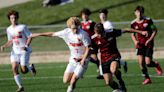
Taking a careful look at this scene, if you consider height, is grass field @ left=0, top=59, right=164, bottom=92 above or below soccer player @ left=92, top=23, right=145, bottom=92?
below

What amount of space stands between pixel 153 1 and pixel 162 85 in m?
20.3

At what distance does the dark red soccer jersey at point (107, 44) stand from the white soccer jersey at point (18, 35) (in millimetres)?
2982

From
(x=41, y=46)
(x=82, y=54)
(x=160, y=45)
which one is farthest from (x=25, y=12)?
(x=82, y=54)

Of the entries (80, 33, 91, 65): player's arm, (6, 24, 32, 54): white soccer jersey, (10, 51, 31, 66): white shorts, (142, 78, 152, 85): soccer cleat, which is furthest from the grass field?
(80, 33, 91, 65): player's arm

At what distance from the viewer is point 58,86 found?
Result: 17.8 meters

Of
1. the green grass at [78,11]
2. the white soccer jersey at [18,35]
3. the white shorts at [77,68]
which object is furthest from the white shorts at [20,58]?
the green grass at [78,11]

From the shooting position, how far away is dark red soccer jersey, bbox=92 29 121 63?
14711 mm

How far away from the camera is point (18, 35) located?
1720 cm

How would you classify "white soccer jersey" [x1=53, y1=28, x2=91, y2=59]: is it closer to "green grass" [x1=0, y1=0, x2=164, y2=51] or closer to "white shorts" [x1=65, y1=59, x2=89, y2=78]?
"white shorts" [x1=65, y1=59, x2=89, y2=78]

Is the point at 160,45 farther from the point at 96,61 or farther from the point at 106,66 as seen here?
the point at 106,66

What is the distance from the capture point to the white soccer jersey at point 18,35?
1717 centimetres

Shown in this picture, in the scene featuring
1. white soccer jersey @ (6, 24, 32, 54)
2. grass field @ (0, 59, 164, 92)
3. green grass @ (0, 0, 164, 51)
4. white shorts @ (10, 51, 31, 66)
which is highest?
white soccer jersey @ (6, 24, 32, 54)

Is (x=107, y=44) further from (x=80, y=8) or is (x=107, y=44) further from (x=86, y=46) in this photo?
(x=80, y=8)

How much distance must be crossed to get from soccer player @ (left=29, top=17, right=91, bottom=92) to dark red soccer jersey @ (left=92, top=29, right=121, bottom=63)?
0.27 meters
